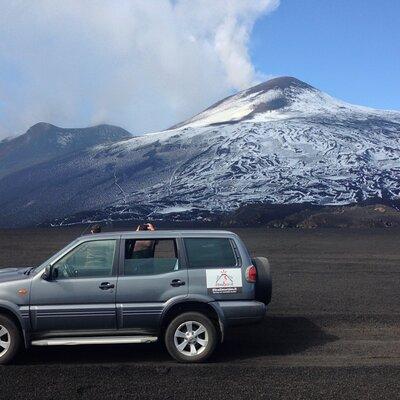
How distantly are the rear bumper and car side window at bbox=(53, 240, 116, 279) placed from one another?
1.54 meters

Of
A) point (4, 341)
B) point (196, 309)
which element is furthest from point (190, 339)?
point (4, 341)

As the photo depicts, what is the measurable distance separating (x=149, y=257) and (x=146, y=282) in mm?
449

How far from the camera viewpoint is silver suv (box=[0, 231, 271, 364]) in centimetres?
719

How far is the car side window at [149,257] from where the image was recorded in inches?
297

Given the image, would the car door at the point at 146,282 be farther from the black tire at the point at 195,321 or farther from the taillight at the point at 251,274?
the taillight at the point at 251,274

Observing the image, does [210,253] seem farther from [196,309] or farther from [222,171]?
[222,171]

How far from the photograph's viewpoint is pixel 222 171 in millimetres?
88438

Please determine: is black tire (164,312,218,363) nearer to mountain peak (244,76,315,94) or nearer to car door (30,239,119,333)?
car door (30,239,119,333)

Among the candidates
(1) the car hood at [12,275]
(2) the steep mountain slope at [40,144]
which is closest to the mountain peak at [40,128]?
(2) the steep mountain slope at [40,144]

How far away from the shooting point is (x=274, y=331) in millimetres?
9414

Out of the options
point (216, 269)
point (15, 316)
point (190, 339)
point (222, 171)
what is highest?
point (222, 171)

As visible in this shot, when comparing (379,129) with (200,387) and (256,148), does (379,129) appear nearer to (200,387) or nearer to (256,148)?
(256,148)

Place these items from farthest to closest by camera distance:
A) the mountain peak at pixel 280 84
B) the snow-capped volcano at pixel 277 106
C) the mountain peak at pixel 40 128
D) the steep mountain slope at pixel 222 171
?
the mountain peak at pixel 40 128 → the mountain peak at pixel 280 84 → the snow-capped volcano at pixel 277 106 → the steep mountain slope at pixel 222 171

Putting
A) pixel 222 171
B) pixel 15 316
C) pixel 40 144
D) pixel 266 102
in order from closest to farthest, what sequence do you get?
pixel 15 316 → pixel 222 171 → pixel 266 102 → pixel 40 144
